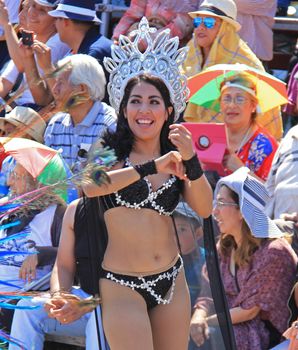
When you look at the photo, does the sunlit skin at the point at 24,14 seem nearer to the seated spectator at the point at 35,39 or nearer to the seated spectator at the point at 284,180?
the seated spectator at the point at 35,39

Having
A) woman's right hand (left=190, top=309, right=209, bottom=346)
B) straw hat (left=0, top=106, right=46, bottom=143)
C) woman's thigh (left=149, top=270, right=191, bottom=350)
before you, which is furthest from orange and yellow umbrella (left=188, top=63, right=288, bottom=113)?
woman's thigh (left=149, top=270, right=191, bottom=350)

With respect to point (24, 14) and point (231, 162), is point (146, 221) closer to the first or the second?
point (231, 162)

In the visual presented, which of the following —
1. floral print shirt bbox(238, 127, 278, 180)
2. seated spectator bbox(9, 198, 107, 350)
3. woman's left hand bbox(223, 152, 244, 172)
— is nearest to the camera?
seated spectator bbox(9, 198, 107, 350)

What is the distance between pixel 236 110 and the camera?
660cm

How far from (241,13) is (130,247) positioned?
12.7ft

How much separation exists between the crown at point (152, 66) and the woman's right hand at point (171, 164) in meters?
0.53

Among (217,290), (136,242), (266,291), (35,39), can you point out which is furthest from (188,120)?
(136,242)

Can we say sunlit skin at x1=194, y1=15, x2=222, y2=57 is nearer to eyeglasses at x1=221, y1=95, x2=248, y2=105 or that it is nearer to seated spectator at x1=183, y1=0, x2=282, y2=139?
seated spectator at x1=183, y1=0, x2=282, y2=139

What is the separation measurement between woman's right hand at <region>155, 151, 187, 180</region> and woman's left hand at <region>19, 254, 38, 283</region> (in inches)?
58.8

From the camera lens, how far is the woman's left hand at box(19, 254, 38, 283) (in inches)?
225

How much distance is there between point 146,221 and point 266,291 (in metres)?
1.27

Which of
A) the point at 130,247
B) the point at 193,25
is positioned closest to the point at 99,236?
the point at 130,247

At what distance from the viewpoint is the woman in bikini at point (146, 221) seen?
176 inches

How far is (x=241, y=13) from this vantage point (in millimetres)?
7957
